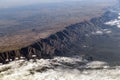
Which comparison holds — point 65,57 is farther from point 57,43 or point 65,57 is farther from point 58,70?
point 57,43

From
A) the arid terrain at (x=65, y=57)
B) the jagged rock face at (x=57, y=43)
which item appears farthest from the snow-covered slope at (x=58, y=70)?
the jagged rock face at (x=57, y=43)

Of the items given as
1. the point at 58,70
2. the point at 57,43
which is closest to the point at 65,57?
the point at 58,70

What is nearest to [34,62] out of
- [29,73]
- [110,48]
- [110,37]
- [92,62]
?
[29,73]

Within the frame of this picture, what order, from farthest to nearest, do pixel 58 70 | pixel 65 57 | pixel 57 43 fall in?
pixel 57 43, pixel 65 57, pixel 58 70

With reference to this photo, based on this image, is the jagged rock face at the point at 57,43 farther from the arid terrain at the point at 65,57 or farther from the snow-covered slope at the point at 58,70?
the snow-covered slope at the point at 58,70

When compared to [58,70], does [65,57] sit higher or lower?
lower

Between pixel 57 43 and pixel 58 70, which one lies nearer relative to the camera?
pixel 58 70

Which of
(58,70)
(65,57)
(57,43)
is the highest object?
(58,70)

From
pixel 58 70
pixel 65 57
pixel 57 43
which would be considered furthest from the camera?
Answer: pixel 57 43

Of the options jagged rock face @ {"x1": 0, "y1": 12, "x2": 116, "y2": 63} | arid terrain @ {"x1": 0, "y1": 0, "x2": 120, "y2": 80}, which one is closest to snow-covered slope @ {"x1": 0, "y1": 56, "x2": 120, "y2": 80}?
arid terrain @ {"x1": 0, "y1": 0, "x2": 120, "y2": 80}
